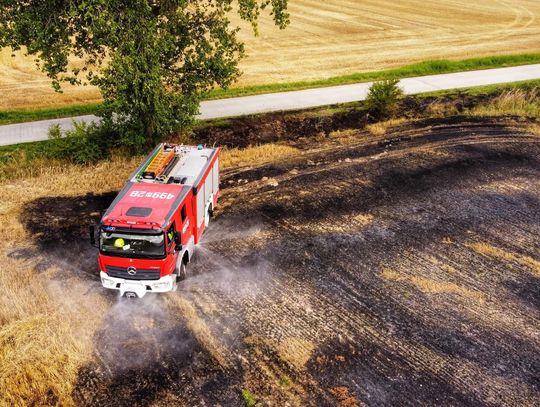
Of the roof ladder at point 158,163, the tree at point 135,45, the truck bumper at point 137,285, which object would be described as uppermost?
the tree at point 135,45

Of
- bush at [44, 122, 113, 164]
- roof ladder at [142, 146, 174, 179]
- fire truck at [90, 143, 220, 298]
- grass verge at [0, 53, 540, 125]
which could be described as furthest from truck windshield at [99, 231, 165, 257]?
grass verge at [0, 53, 540, 125]

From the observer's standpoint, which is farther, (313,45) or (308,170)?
(313,45)

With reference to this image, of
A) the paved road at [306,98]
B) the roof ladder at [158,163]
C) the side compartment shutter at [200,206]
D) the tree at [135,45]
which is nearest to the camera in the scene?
the roof ladder at [158,163]

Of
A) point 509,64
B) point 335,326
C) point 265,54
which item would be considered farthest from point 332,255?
point 509,64

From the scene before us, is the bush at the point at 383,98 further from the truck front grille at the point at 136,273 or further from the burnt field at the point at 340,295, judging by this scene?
the truck front grille at the point at 136,273

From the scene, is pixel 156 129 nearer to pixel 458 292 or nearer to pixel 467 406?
pixel 458 292

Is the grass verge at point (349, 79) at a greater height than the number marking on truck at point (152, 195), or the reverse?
the number marking on truck at point (152, 195)

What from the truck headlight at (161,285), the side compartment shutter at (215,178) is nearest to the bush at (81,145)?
the side compartment shutter at (215,178)
